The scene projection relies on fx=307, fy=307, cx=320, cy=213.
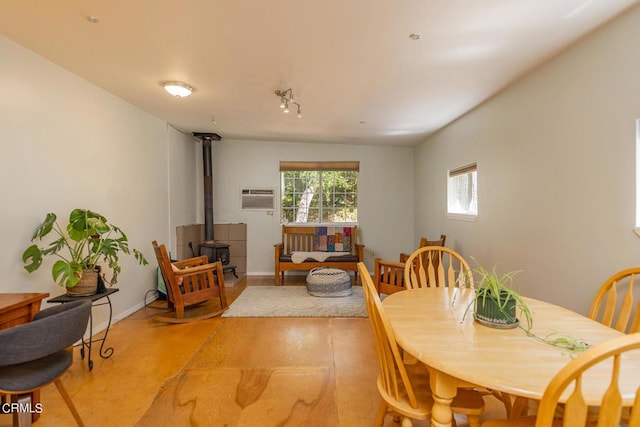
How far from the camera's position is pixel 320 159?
5305 millimetres

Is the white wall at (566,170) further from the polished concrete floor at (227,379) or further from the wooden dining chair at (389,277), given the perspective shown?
the polished concrete floor at (227,379)

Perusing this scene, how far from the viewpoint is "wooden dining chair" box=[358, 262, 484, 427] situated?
3.88 ft

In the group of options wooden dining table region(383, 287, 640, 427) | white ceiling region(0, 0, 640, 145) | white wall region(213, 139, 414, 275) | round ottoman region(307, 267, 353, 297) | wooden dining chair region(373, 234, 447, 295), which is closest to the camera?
wooden dining table region(383, 287, 640, 427)

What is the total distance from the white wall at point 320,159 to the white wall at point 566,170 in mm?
2195

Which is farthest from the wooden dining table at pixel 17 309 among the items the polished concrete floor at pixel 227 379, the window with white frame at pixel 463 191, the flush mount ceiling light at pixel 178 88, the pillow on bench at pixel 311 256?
the window with white frame at pixel 463 191

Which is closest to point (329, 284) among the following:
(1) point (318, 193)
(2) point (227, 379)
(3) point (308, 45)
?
(1) point (318, 193)

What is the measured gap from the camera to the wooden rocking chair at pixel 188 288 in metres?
3.06

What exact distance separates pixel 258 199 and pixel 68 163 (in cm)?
294

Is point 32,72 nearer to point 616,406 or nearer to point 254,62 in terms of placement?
point 254,62

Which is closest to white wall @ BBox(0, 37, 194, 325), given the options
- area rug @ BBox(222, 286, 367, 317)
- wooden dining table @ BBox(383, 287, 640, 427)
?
area rug @ BBox(222, 286, 367, 317)

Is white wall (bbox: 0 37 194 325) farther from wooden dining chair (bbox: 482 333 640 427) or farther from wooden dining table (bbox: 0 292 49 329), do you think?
wooden dining chair (bbox: 482 333 640 427)

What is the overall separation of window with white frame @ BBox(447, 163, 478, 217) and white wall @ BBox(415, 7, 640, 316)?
0.86 feet

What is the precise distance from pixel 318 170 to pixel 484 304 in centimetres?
422

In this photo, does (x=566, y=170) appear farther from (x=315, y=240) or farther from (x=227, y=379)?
(x=315, y=240)
